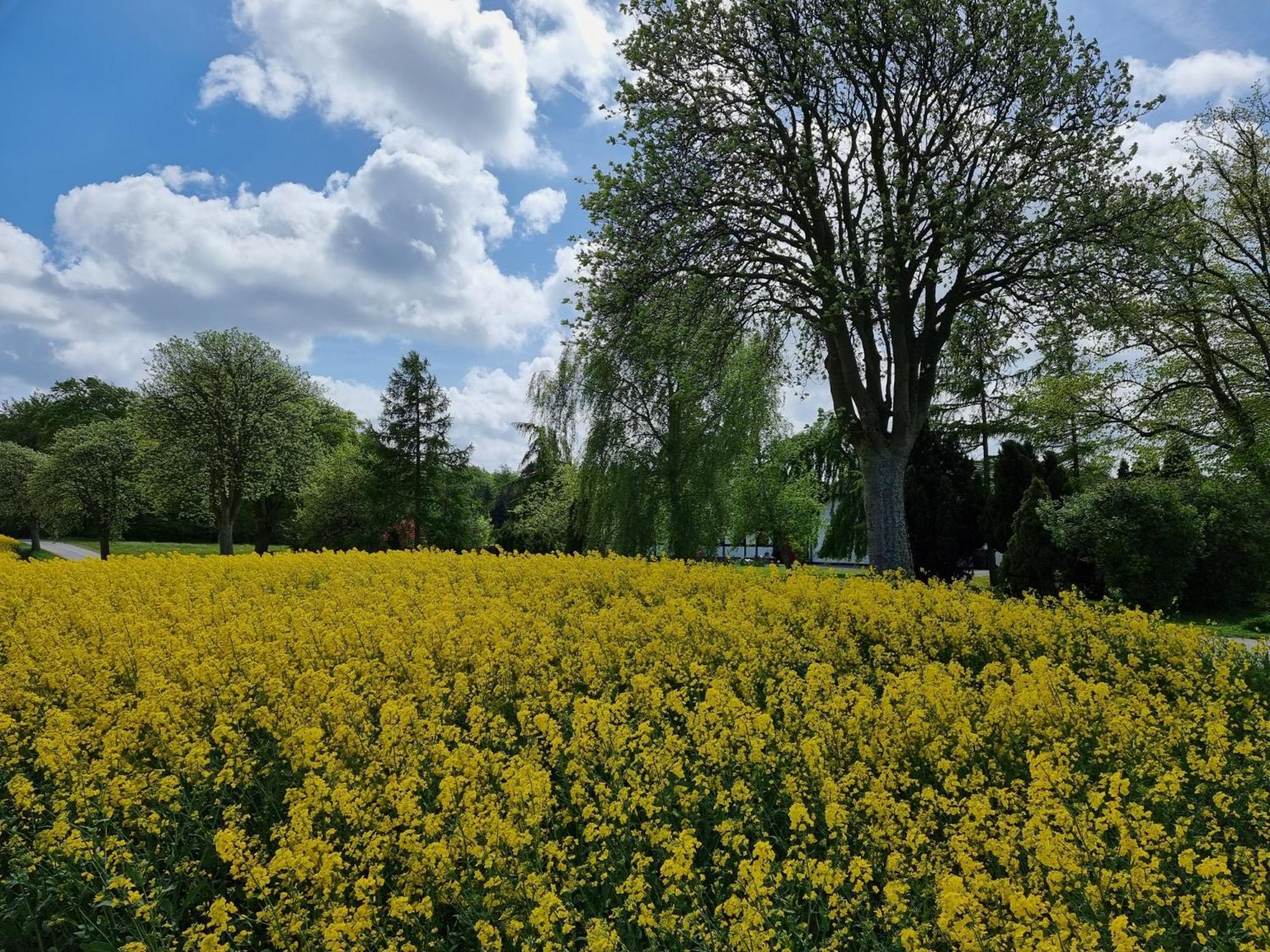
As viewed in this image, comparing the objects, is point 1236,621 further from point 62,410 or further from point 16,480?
point 62,410

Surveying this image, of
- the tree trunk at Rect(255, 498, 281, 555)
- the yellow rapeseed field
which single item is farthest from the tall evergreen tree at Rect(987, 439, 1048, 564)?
the tree trunk at Rect(255, 498, 281, 555)

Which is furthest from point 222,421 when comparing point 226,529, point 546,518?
point 546,518

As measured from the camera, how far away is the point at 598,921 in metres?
3.01

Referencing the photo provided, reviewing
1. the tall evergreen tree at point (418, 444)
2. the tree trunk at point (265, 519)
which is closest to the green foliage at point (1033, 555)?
the tall evergreen tree at point (418, 444)

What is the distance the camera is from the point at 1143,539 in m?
15.5

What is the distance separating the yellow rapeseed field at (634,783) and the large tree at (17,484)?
166 ft

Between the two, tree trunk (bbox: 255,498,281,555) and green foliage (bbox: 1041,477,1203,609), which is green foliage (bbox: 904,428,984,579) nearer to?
green foliage (bbox: 1041,477,1203,609)

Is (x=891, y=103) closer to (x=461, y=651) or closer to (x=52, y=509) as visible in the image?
(x=461, y=651)

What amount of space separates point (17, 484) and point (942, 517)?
55.3m

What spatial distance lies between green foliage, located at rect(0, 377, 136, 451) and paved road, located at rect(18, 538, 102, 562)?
1247 centimetres

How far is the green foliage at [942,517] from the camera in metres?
24.0

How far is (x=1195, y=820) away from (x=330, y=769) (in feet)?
17.4

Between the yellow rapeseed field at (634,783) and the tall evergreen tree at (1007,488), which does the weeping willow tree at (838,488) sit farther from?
the yellow rapeseed field at (634,783)

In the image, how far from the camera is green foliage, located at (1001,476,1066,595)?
17.8 metres
